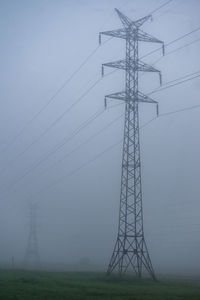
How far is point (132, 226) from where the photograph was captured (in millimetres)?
40656

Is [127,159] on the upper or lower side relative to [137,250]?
upper

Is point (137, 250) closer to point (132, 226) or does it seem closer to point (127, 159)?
point (132, 226)

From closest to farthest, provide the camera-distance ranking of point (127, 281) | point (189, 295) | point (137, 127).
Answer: point (189, 295)
point (127, 281)
point (137, 127)

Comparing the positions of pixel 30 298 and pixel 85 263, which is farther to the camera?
pixel 85 263

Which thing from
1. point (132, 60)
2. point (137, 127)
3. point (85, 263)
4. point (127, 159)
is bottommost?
point (85, 263)

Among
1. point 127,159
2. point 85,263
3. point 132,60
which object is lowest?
point 85,263

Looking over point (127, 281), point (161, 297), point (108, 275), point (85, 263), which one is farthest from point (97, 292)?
point (85, 263)

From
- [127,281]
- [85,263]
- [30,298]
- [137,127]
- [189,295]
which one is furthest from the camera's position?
[85,263]

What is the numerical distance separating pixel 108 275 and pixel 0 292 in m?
15.8

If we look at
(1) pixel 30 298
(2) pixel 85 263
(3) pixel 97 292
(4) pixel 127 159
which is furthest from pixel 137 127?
(2) pixel 85 263

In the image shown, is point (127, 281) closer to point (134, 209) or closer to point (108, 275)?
point (108, 275)

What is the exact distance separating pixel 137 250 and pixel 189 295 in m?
12.8

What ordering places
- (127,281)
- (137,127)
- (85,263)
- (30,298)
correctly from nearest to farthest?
(30,298) → (127,281) → (137,127) → (85,263)

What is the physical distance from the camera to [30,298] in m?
26.2
